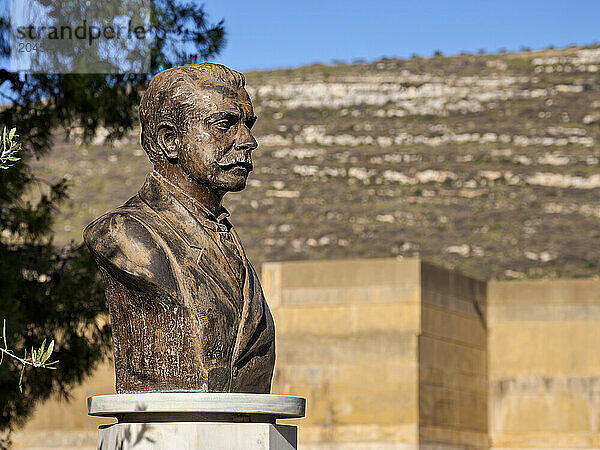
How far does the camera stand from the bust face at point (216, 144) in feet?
17.1

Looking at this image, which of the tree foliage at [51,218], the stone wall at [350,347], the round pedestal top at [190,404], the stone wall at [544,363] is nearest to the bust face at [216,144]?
the round pedestal top at [190,404]

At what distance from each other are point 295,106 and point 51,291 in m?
53.6

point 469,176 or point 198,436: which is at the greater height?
point 469,176

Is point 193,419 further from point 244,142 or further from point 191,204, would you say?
point 244,142

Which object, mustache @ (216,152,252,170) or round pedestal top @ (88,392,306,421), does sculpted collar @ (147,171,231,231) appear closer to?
mustache @ (216,152,252,170)

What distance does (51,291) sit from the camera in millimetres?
9516

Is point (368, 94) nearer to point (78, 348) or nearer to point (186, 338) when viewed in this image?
point (78, 348)

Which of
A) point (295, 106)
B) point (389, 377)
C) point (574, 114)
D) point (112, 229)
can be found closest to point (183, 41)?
point (112, 229)

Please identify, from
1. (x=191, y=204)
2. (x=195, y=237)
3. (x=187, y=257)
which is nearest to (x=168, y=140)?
(x=191, y=204)

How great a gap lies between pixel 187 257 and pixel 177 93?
706 mm

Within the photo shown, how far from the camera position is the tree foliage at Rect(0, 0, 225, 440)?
9.45m

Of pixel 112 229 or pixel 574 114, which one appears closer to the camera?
pixel 112 229

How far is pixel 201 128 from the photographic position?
205 inches

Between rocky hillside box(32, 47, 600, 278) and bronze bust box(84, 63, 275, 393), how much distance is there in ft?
93.3
